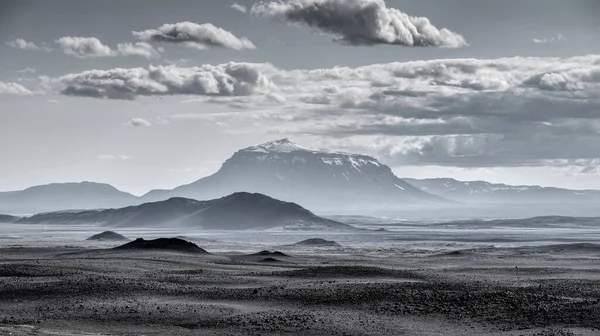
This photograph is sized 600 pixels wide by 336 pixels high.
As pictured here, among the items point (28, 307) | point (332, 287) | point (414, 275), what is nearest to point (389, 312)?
point (332, 287)

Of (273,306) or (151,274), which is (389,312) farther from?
(151,274)

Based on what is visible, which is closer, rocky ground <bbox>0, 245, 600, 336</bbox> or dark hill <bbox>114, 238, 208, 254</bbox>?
rocky ground <bbox>0, 245, 600, 336</bbox>

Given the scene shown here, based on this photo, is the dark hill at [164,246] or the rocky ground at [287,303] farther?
the dark hill at [164,246]

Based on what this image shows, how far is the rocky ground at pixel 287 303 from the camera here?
32.8m

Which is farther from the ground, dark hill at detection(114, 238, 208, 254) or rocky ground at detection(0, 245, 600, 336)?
dark hill at detection(114, 238, 208, 254)

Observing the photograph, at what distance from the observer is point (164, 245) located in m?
86.3

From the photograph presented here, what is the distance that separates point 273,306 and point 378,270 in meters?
18.3

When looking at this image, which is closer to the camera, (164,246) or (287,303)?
(287,303)

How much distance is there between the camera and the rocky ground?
108 feet

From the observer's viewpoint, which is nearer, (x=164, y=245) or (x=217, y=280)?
(x=217, y=280)

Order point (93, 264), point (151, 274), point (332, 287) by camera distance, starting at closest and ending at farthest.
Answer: point (332, 287) < point (151, 274) < point (93, 264)

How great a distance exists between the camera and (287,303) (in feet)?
131

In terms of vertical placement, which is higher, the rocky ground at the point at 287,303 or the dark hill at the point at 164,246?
the dark hill at the point at 164,246

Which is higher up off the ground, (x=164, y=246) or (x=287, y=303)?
(x=164, y=246)
